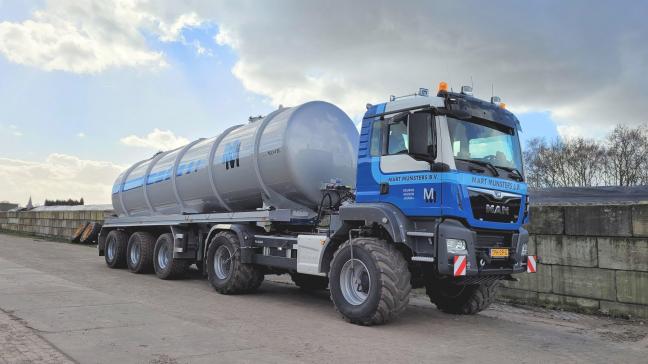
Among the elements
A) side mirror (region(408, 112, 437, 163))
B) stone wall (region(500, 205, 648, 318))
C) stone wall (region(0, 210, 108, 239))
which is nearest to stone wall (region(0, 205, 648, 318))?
stone wall (region(500, 205, 648, 318))

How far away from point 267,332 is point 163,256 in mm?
7315

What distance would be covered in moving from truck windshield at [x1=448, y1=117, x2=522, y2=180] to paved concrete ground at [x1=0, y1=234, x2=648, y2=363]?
2.35 metres

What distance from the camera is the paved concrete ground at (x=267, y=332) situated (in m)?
5.69

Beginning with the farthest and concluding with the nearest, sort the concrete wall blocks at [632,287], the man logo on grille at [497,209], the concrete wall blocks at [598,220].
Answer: the concrete wall blocks at [598,220], the concrete wall blocks at [632,287], the man logo on grille at [497,209]

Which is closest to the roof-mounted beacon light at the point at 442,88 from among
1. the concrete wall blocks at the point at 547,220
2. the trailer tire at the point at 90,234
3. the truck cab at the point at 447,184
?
the truck cab at the point at 447,184

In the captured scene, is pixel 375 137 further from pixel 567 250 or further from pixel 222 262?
pixel 222 262

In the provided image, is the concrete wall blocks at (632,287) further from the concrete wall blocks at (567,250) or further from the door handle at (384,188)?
the door handle at (384,188)

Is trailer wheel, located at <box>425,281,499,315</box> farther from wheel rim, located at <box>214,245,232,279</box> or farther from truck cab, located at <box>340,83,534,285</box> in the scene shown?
wheel rim, located at <box>214,245,232,279</box>

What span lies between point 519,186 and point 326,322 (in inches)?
137

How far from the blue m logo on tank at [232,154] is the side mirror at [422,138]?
4593 mm

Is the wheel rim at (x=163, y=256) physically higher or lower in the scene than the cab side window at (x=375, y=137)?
lower

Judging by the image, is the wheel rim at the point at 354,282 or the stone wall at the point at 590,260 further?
the stone wall at the point at 590,260

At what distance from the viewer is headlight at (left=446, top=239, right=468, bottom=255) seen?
22.4ft

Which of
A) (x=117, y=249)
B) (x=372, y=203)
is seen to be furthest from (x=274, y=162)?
(x=117, y=249)
